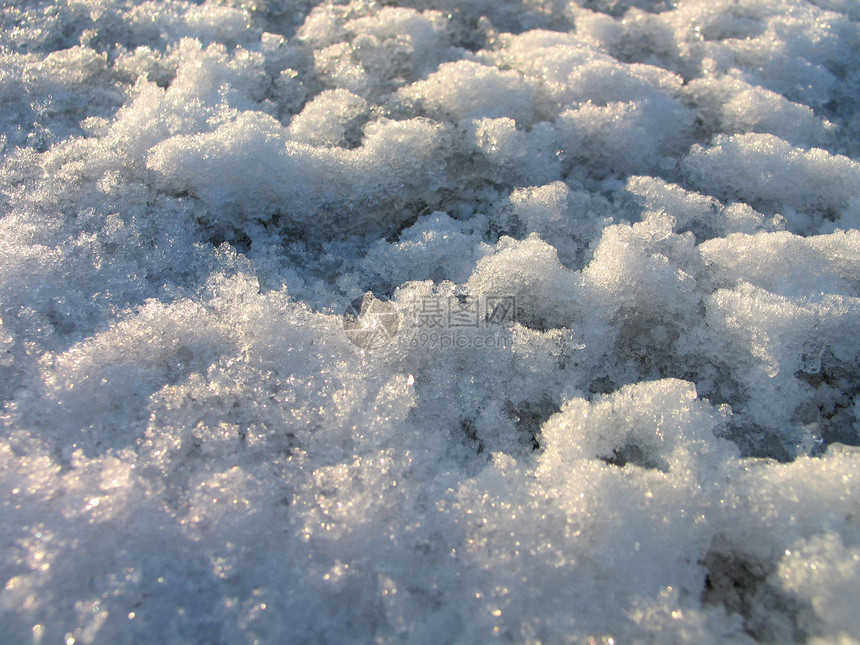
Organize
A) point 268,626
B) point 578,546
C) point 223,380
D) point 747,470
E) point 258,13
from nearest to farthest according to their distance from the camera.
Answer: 1. point 268,626
2. point 578,546
3. point 747,470
4. point 223,380
5. point 258,13

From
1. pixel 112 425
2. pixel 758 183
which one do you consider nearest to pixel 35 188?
pixel 112 425

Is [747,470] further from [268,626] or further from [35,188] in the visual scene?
[35,188]

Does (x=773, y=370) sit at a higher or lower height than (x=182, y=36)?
lower

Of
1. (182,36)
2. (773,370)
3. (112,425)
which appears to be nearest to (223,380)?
(112,425)

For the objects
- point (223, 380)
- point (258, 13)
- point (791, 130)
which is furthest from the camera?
point (258, 13)

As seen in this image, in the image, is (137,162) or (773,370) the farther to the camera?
(137,162)

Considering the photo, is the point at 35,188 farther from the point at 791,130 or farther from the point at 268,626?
the point at 791,130

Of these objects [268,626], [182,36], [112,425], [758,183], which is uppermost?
[182,36]
